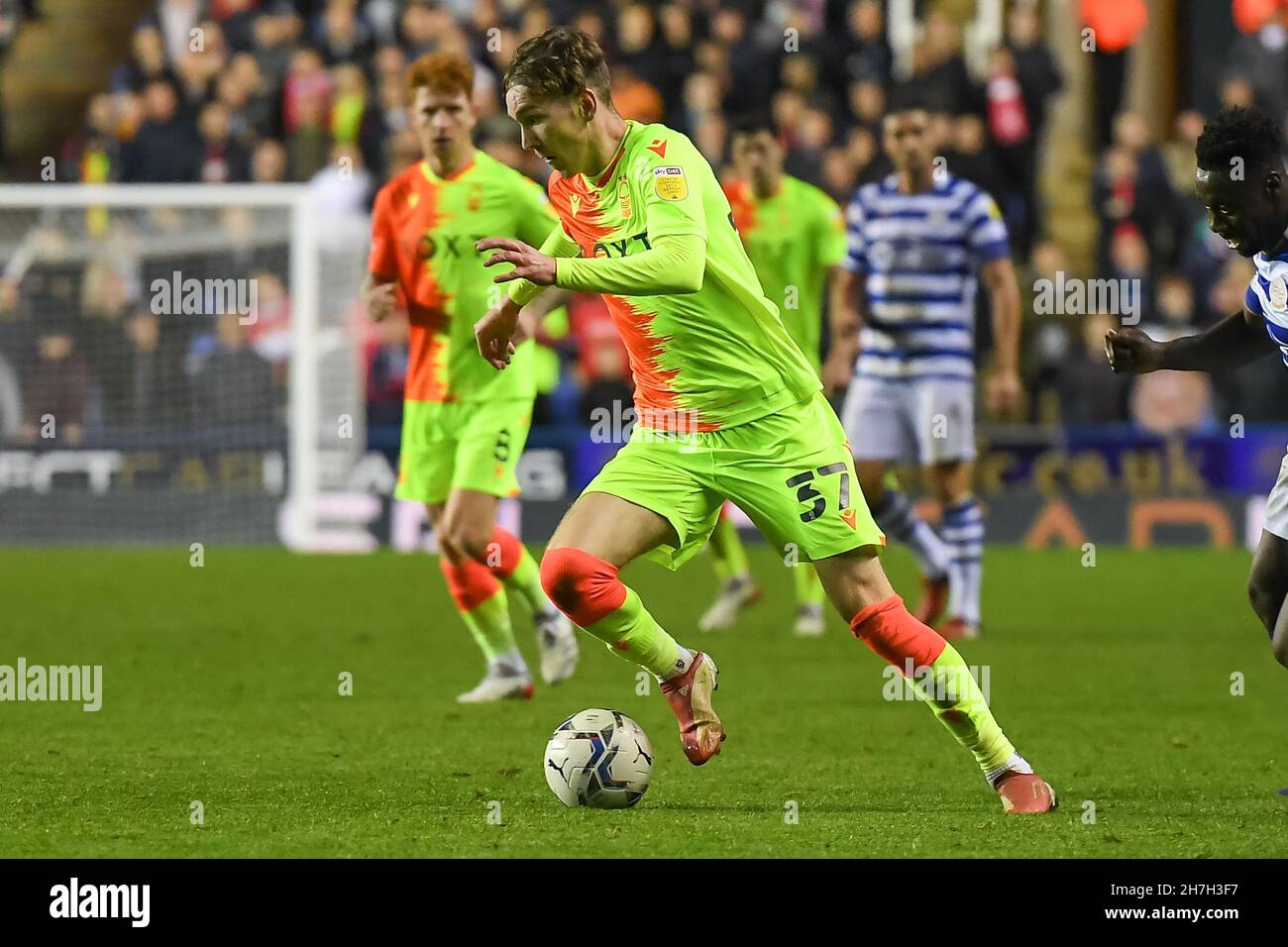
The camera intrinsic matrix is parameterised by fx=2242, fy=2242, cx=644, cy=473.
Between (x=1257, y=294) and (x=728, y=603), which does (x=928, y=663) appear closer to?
(x=1257, y=294)

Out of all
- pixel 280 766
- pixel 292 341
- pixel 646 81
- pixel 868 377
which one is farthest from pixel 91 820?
pixel 646 81

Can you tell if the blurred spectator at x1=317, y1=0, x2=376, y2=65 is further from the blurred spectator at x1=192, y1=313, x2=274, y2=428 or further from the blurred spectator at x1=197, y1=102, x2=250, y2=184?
the blurred spectator at x1=192, y1=313, x2=274, y2=428

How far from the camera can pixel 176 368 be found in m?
16.2

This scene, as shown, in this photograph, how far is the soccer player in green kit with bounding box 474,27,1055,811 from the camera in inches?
230

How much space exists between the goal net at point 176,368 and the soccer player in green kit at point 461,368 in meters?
7.26

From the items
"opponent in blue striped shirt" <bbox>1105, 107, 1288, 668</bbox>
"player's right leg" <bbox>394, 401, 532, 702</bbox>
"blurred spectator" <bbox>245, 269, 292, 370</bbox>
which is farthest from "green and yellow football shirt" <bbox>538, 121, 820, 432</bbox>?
"blurred spectator" <bbox>245, 269, 292, 370</bbox>

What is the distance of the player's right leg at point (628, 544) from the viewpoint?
6035 millimetres

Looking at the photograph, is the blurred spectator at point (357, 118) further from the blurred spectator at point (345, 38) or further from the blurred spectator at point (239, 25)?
the blurred spectator at point (239, 25)

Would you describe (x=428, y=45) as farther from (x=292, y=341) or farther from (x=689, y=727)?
(x=689, y=727)

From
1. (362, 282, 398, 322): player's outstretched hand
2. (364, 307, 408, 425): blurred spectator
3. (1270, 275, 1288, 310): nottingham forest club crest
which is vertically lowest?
(1270, 275, 1288, 310): nottingham forest club crest

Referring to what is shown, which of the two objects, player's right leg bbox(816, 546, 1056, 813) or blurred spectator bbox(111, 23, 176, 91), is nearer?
player's right leg bbox(816, 546, 1056, 813)

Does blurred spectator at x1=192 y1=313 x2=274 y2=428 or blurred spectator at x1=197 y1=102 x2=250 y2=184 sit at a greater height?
blurred spectator at x1=197 y1=102 x2=250 y2=184

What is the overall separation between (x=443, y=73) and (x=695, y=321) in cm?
273

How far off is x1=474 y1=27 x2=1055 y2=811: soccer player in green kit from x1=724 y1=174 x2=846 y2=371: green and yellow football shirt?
4823mm
